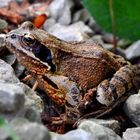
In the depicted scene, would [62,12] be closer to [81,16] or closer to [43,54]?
[81,16]

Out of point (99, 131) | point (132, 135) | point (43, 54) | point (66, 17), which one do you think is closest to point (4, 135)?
point (99, 131)

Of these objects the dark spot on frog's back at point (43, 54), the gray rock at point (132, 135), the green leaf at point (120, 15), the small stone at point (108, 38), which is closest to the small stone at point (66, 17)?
the small stone at point (108, 38)

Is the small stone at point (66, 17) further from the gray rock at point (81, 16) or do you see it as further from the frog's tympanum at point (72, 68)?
the frog's tympanum at point (72, 68)

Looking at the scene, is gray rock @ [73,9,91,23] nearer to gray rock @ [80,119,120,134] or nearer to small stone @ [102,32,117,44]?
small stone @ [102,32,117,44]

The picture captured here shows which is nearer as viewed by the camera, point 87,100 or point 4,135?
point 4,135

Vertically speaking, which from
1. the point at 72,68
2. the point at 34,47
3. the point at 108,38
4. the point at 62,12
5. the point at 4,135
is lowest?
the point at 108,38

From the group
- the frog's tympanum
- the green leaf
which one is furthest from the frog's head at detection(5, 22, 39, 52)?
the green leaf

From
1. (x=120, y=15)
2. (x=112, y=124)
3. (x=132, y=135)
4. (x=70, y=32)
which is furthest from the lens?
(x=70, y=32)
